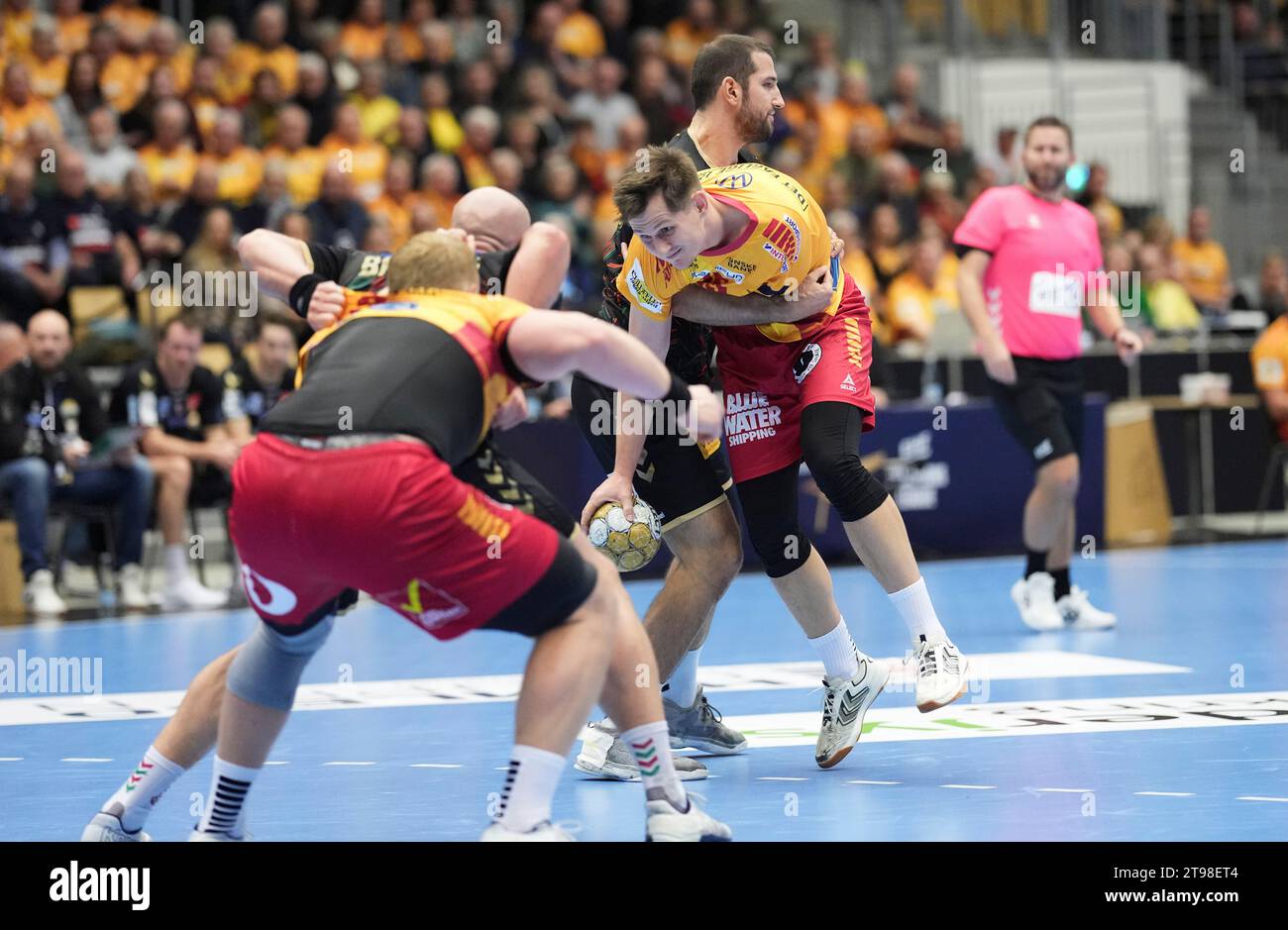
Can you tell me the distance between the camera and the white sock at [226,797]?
4.55 m

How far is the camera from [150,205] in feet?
43.9

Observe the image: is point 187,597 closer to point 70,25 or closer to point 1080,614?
point 1080,614

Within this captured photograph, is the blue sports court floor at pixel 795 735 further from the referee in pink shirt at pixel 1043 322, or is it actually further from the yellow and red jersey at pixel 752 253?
the yellow and red jersey at pixel 752 253

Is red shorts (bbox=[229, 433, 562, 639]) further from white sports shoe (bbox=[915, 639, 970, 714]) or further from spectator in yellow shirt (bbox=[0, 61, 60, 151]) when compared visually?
spectator in yellow shirt (bbox=[0, 61, 60, 151])

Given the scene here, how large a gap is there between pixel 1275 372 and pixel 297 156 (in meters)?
7.81

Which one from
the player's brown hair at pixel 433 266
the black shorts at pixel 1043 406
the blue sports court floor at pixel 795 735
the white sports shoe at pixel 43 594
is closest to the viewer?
the player's brown hair at pixel 433 266

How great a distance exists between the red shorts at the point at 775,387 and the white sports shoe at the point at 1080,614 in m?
3.67

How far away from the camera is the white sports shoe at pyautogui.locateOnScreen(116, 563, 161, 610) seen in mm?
11219

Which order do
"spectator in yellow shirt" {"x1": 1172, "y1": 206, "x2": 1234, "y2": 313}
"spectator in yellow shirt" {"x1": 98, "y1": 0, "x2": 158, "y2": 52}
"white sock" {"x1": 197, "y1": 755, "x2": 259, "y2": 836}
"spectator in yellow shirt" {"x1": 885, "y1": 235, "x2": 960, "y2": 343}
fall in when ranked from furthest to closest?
"spectator in yellow shirt" {"x1": 1172, "y1": 206, "x2": 1234, "y2": 313} → "spectator in yellow shirt" {"x1": 885, "y1": 235, "x2": 960, "y2": 343} → "spectator in yellow shirt" {"x1": 98, "y1": 0, "x2": 158, "y2": 52} → "white sock" {"x1": 197, "y1": 755, "x2": 259, "y2": 836}

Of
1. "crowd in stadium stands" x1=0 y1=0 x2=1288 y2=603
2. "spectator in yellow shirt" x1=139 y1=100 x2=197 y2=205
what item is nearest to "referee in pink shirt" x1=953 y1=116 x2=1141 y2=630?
"crowd in stadium stands" x1=0 y1=0 x2=1288 y2=603

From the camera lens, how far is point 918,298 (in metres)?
15.5

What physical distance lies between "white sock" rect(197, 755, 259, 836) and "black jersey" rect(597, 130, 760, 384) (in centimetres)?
230

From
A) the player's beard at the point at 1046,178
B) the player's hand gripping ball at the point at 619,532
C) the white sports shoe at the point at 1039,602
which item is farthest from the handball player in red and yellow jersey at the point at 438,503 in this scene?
the player's beard at the point at 1046,178

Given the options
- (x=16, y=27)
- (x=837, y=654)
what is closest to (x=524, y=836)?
(x=837, y=654)
